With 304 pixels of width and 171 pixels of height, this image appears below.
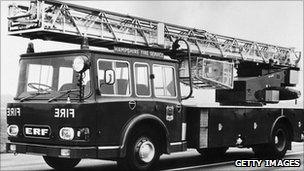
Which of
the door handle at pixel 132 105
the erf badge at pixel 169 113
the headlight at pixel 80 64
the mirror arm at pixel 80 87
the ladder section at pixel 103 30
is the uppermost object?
the ladder section at pixel 103 30

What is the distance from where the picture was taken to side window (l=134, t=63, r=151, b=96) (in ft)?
28.2

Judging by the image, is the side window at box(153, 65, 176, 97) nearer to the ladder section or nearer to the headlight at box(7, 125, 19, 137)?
the ladder section

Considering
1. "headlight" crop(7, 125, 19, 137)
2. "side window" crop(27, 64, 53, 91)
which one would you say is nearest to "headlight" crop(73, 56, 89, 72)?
"side window" crop(27, 64, 53, 91)

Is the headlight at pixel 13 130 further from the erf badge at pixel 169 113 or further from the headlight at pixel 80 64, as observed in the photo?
the erf badge at pixel 169 113

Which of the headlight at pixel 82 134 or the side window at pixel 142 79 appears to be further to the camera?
the side window at pixel 142 79

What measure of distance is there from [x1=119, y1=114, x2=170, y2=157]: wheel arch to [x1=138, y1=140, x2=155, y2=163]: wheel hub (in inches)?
12.5

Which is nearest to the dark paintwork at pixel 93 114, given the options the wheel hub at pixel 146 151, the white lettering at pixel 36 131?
the white lettering at pixel 36 131

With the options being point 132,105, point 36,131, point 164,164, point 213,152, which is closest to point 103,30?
point 132,105

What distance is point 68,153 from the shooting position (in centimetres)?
759

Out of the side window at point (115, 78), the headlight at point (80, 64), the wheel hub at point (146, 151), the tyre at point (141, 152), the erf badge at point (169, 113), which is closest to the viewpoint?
the headlight at point (80, 64)

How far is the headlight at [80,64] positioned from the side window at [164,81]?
69.8 inches

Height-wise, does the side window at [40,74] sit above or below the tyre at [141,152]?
above

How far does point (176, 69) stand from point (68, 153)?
291 centimetres

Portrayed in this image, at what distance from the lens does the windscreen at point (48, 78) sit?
804 cm
